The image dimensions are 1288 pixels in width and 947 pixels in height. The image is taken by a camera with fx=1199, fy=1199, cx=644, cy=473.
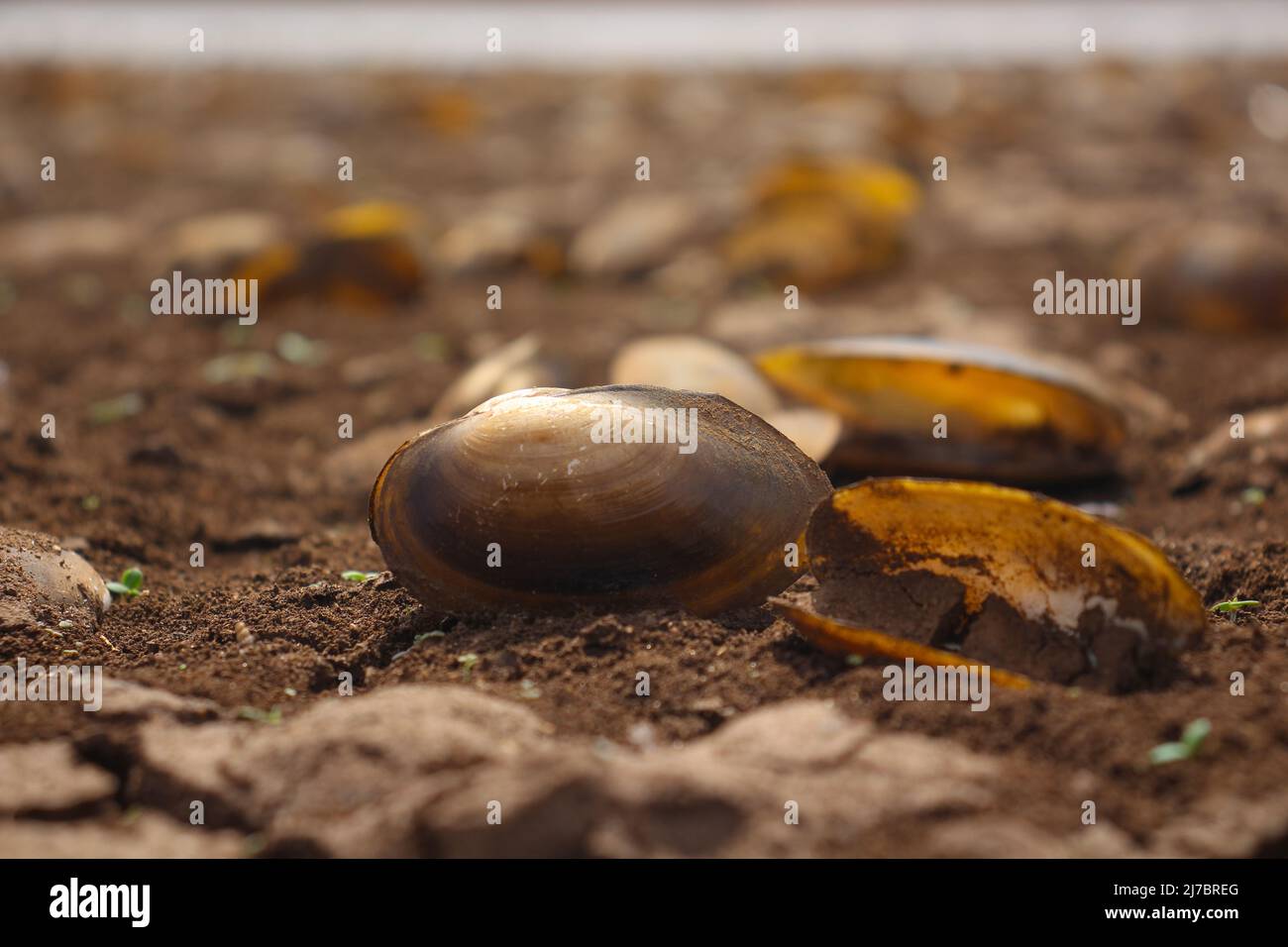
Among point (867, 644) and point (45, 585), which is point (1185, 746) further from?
point (45, 585)

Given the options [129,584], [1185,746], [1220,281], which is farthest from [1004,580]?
[1220,281]

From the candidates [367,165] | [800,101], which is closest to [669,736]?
[367,165]

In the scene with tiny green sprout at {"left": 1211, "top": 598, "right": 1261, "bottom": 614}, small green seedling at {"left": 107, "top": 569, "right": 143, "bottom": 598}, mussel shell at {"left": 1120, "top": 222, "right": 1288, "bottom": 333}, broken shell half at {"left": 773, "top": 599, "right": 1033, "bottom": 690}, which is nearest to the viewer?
broken shell half at {"left": 773, "top": 599, "right": 1033, "bottom": 690}

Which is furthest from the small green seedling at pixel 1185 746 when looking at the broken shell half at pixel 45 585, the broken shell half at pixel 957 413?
the broken shell half at pixel 45 585

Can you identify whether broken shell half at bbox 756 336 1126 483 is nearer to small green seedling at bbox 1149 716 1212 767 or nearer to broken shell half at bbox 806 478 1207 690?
broken shell half at bbox 806 478 1207 690

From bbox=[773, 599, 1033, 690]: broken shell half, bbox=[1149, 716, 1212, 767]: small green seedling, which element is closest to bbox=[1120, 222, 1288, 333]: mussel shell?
bbox=[773, 599, 1033, 690]: broken shell half

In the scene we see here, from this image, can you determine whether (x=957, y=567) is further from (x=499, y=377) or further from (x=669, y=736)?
(x=499, y=377)
